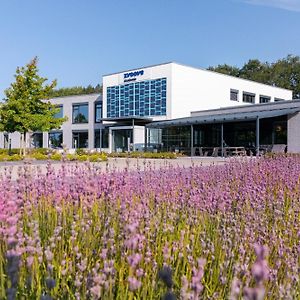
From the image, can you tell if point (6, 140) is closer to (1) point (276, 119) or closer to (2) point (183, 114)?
(2) point (183, 114)

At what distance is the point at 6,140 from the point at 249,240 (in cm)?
6275

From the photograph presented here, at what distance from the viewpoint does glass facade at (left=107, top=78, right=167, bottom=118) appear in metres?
39.8

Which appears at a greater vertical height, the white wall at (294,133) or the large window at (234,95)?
the large window at (234,95)

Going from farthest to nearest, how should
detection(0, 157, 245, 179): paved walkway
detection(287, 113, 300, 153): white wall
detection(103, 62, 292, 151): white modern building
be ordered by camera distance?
1. detection(103, 62, 292, 151): white modern building
2. detection(287, 113, 300, 153): white wall
3. detection(0, 157, 245, 179): paved walkway

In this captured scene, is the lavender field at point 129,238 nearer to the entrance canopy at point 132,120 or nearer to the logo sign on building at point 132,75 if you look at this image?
the entrance canopy at point 132,120

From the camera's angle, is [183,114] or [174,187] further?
[183,114]

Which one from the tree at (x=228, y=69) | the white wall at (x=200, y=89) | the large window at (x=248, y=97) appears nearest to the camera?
the white wall at (x=200, y=89)

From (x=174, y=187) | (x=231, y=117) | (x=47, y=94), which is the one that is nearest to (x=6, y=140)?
(x=47, y=94)

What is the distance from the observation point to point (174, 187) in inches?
196

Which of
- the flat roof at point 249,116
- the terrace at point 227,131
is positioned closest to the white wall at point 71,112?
the terrace at point 227,131

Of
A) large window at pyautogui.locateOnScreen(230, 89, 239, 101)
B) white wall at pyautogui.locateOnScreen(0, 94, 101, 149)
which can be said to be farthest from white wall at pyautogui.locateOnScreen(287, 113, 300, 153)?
white wall at pyautogui.locateOnScreen(0, 94, 101, 149)

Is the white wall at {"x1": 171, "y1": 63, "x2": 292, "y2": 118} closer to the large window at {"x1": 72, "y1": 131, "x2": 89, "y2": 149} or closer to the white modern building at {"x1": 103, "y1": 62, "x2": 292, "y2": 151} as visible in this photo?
the white modern building at {"x1": 103, "y1": 62, "x2": 292, "y2": 151}

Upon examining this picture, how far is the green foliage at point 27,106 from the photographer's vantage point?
3117 cm

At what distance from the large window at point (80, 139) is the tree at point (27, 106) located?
14.8 meters
